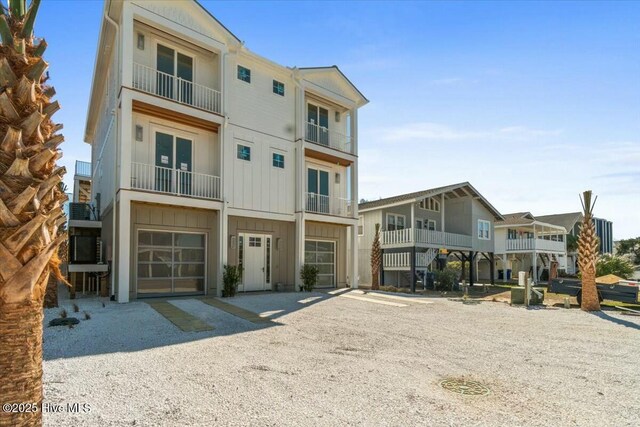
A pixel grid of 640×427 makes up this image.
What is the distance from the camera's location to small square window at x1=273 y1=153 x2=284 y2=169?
17.2 metres

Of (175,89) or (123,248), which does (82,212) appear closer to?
(123,248)

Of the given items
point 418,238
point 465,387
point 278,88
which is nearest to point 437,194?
point 418,238

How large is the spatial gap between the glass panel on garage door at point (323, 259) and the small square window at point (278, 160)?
3.84 metres

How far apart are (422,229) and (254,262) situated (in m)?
11.3

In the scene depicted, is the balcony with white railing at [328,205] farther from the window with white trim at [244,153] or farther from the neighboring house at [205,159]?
the window with white trim at [244,153]

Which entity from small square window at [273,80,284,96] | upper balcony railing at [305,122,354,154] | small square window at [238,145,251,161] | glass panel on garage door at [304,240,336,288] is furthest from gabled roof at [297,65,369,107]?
A: glass panel on garage door at [304,240,336,288]

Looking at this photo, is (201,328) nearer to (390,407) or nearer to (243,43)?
(390,407)

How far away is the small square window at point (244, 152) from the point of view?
16105 mm

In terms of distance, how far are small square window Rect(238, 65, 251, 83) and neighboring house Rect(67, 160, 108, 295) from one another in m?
8.61

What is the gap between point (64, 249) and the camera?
15742mm

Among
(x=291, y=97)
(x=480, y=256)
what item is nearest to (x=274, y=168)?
(x=291, y=97)

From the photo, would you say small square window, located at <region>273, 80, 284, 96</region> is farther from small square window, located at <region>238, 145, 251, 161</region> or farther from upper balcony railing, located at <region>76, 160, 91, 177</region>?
upper balcony railing, located at <region>76, 160, 91, 177</region>

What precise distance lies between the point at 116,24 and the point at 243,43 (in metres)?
4.50

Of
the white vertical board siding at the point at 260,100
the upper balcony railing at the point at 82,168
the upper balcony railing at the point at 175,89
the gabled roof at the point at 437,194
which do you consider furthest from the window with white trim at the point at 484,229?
the upper balcony railing at the point at 82,168
